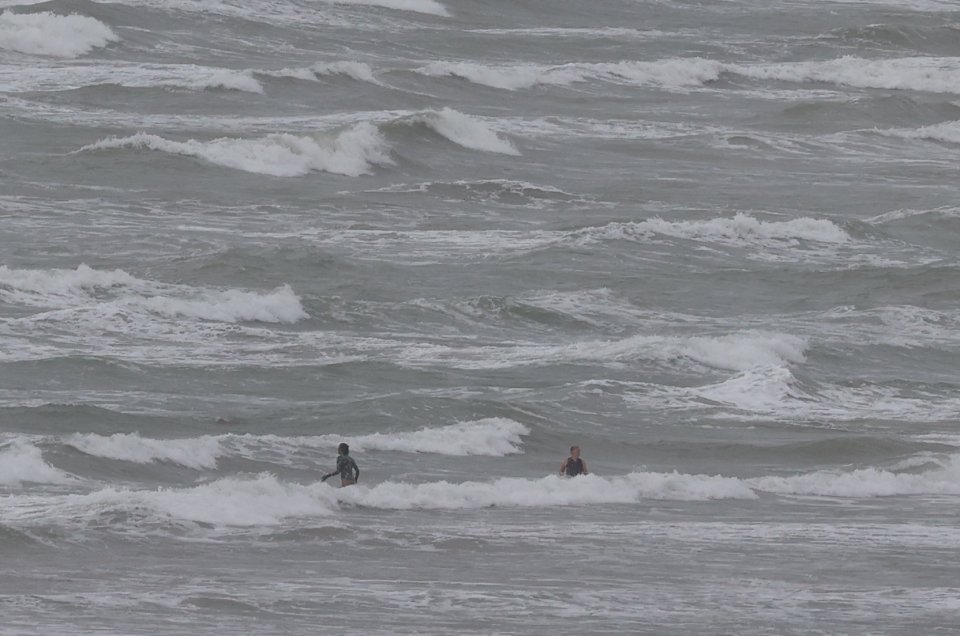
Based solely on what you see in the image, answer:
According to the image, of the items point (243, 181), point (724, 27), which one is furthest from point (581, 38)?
point (243, 181)

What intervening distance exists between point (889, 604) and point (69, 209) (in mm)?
19483

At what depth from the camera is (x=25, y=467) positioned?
2086 centimetres

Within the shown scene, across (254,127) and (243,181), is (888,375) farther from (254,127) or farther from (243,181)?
(254,127)

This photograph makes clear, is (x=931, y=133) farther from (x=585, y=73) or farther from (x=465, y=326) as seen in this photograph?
(x=465, y=326)

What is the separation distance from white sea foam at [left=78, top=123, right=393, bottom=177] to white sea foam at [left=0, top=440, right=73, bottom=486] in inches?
667

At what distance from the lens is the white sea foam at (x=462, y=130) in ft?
138

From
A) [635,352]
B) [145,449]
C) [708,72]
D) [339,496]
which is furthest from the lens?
[708,72]

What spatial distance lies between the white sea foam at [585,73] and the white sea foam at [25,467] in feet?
91.7

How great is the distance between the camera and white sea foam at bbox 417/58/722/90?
48312mm

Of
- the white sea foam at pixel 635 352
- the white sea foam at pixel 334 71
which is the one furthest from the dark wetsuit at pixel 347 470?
the white sea foam at pixel 334 71

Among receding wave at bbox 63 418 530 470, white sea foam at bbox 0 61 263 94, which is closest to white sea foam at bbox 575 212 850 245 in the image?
receding wave at bbox 63 418 530 470

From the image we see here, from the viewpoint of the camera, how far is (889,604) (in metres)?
17.6

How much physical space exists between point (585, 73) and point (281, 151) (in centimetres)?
1220

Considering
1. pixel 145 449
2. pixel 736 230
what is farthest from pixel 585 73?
pixel 145 449
